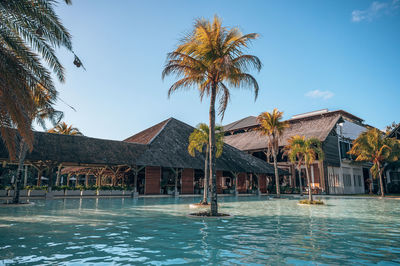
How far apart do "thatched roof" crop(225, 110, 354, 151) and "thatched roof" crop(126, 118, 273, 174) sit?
492 cm

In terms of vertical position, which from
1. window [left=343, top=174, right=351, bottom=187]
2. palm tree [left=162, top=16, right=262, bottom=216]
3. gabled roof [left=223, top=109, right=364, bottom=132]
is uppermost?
gabled roof [left=223, top=109, right=364, bottom=132]

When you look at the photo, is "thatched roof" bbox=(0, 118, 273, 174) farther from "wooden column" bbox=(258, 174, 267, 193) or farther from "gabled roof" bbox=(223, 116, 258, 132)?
"gabled roof" bbox=(223, 116, 258, 132)

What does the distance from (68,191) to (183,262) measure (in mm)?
21809

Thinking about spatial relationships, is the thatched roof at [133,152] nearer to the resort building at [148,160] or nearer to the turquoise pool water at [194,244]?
the resort building at [148,160]

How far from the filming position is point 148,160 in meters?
25.9

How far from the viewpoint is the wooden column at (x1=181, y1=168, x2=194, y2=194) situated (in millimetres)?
29806

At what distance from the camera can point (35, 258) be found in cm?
476

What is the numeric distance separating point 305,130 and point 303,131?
30cm

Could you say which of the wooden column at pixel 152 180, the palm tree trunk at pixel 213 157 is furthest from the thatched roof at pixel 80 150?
the palm tree trunk at pixel 213 157

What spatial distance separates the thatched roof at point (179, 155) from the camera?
26.9 m

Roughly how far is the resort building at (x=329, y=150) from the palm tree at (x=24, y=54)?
27486mm

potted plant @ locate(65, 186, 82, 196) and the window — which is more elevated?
the window

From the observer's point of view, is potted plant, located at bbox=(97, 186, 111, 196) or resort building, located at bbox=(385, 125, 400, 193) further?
resort building, located at bbox=(385, 125, 400, 193)

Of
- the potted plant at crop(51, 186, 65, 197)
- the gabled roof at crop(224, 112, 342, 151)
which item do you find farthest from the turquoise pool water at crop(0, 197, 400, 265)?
the gabled roof at crop(224, 112, 342, 151)
